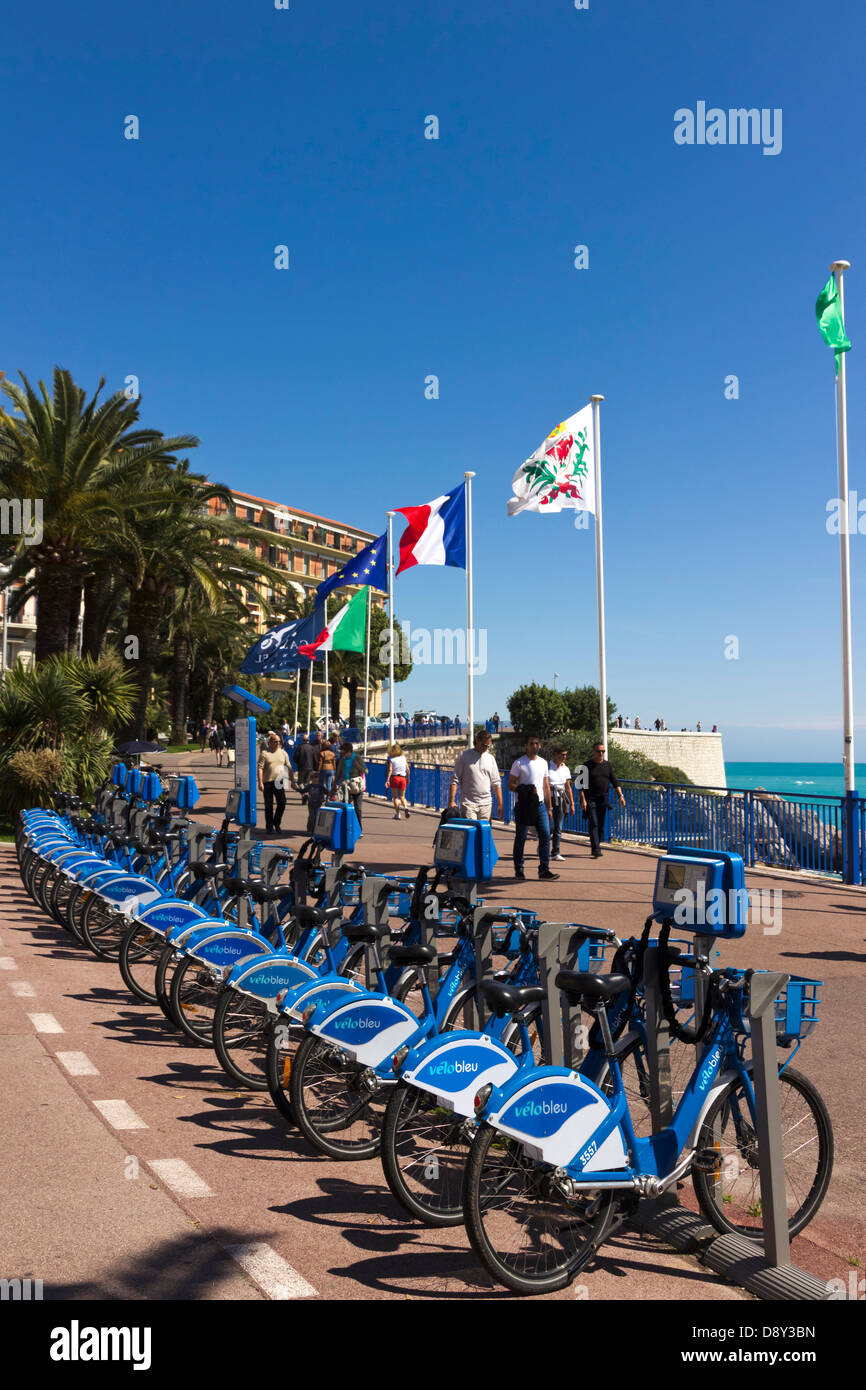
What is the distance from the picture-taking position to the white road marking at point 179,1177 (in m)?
4.29

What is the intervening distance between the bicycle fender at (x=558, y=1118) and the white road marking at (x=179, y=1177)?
1458 mm

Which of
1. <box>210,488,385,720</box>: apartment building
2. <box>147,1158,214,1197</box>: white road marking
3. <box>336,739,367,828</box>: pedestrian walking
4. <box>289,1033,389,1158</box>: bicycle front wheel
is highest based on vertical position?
<box>210,488,385,720</box>: apartment building

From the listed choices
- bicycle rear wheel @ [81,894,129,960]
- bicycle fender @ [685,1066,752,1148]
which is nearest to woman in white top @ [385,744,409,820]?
bicycle rear wheel @ [81,894,129,960]

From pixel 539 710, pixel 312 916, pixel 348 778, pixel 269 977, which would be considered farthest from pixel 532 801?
pixel 539 710

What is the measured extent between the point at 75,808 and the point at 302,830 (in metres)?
8.09

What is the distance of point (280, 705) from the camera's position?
86.6 m

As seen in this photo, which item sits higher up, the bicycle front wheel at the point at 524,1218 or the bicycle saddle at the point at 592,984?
the bicycle saddle at the point at 592,984

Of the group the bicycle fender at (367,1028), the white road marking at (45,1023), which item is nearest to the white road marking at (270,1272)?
the bicycle fender at (367,1028)

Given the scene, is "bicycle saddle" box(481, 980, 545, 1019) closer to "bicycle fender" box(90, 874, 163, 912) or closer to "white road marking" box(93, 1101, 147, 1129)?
"white road marking" box(93, 1101, 147, 1129)

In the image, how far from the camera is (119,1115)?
518 centimetres

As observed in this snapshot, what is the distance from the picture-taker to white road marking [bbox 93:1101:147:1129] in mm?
5047

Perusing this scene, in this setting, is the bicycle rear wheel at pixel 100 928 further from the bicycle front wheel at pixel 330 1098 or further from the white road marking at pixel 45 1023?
the bicycle front wheel at pixel 330 1098

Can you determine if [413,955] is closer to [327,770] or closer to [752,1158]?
[752,1158]

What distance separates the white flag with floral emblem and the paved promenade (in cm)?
1217
